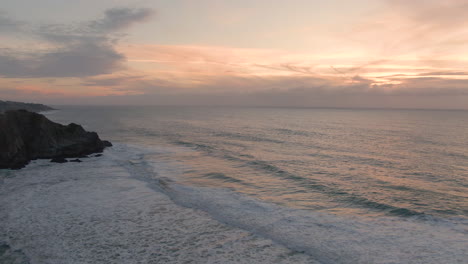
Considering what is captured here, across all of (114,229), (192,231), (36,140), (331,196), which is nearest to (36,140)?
(36,140)

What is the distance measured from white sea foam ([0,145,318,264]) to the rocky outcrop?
20.7ft

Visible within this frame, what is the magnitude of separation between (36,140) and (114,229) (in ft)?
81.9

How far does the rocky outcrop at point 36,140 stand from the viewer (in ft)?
95.0

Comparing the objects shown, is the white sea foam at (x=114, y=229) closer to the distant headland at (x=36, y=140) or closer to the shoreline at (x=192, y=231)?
the shoreline at (x=192, y=231)

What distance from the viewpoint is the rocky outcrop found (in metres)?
29.0

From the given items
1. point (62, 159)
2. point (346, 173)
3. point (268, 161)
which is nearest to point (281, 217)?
point (346, 173)

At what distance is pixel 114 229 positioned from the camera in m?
15.2

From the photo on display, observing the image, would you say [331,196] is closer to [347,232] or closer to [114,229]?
[347,232]

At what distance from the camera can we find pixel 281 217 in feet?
56.7

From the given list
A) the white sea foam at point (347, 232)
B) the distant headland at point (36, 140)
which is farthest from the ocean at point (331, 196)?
the distant headland at point (36, 140)

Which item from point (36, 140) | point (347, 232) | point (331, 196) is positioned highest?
point (36, 140)

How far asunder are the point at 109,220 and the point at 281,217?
31.5 ft

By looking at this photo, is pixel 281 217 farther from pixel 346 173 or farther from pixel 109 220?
pixel 346 173

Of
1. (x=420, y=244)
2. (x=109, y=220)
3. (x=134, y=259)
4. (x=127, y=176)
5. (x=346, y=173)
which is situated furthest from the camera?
(x=346, y=173)
